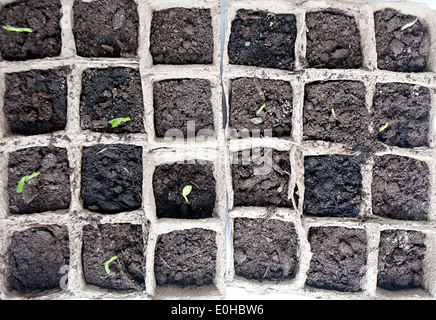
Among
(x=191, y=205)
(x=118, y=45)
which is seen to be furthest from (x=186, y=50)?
(x=191, y=205)

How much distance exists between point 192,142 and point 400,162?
890 mm

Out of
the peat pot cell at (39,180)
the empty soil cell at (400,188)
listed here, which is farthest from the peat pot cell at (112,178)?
the empty soil cell at (400,188)

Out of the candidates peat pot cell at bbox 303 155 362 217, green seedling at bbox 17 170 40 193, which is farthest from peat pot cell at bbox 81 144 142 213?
peat pot cell at bbox 303 155 362 217

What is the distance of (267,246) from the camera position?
1337mm

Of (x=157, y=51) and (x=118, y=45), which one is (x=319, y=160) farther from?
(x=118, y=45)

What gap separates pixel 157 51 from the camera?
1297 millimetres

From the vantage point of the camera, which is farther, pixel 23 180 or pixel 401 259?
pixel 401 259

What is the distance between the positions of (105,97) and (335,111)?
944mm

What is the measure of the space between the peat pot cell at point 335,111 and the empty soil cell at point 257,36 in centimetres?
17

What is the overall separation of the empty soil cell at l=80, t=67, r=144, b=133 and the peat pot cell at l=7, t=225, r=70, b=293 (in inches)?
18.1

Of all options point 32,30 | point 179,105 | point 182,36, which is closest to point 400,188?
point 179,105

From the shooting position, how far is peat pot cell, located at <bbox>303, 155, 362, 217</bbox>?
51.9 inches

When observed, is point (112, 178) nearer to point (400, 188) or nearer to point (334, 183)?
point (334, 183)

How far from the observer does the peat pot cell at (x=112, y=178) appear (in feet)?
4.22
